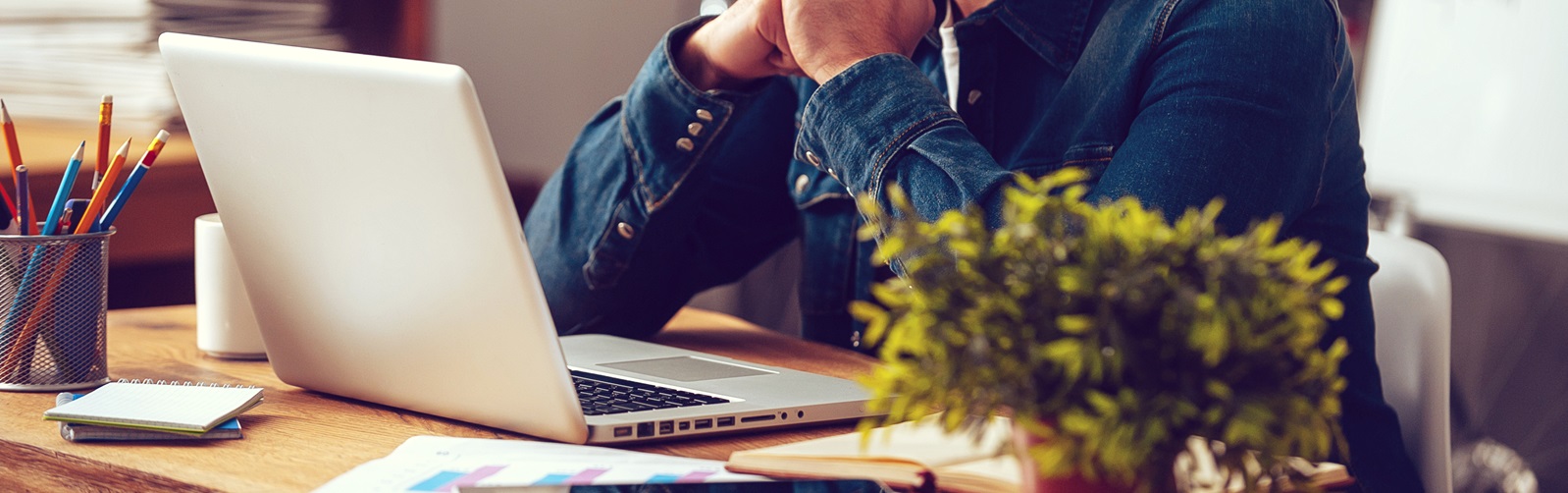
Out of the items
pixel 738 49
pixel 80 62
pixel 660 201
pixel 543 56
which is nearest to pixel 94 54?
pixel 80 62

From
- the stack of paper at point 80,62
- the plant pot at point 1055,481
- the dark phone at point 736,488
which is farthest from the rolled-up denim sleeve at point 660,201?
Result: the stack of paper at point 80,62

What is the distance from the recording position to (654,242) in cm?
119

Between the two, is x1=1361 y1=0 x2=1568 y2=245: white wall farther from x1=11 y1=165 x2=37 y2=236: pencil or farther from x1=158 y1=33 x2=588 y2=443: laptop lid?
x1=11 y1=165 x2=37 y2=236: pencil

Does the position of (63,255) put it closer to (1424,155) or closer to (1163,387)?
(1163,387)

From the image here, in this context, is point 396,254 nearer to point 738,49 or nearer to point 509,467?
point 509,467

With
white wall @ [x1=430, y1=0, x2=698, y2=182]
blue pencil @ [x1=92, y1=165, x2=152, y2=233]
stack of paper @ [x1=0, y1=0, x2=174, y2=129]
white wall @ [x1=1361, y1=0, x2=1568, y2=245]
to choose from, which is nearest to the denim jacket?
blue pencil @ [x1=92, y1=165, x2=152, y2=233]

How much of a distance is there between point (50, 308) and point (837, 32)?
1.77 ft

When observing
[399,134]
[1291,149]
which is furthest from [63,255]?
[1291,149]

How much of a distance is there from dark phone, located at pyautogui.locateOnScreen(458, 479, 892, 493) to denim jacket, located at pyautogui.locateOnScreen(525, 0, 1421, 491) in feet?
0.97

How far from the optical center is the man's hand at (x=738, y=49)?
3.32 ft

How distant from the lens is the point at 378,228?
72cm

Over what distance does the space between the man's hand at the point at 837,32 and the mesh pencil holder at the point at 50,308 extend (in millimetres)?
475

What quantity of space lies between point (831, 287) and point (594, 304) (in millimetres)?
235

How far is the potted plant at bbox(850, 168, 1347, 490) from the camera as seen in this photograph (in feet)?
1.41
